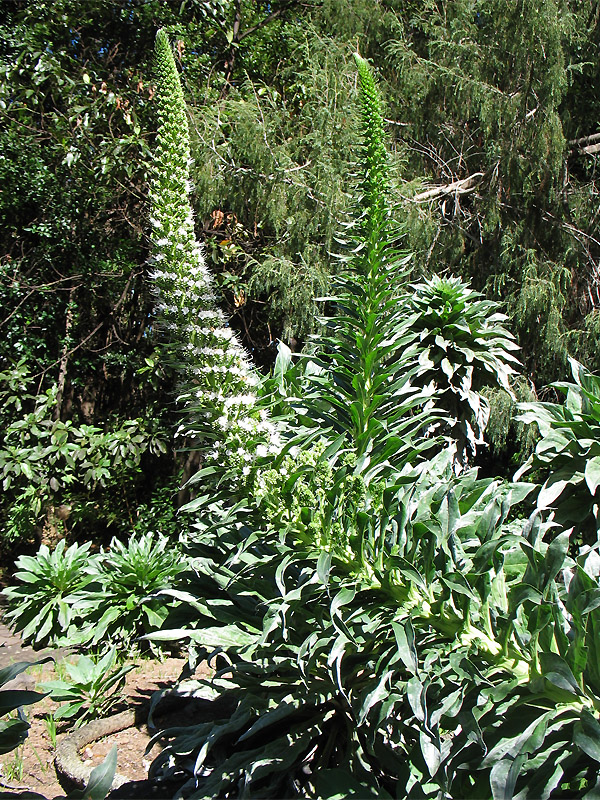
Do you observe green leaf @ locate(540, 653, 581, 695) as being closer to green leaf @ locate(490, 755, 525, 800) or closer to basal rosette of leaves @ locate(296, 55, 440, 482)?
green leaf @ locate(490, 755, 525, 800)

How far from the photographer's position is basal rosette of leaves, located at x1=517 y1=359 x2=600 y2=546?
220 centimetres

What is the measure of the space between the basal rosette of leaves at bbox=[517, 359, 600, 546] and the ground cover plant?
295 mm

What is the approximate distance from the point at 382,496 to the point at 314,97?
13.7 ft

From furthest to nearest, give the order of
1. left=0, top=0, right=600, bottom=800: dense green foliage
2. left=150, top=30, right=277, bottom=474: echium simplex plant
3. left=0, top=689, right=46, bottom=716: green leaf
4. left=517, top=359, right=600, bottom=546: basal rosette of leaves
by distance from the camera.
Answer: left=517, top=359, right=600, bottom=546: basal rosette of leaves, left=150, top=30, right=277, bottom=474: echium simplex plant, left=0, top=0, right=600, bottom=800: dense green foliage, left=0, top=689, right=46, bottom=716: green leaf

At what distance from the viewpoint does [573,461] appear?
2.29m

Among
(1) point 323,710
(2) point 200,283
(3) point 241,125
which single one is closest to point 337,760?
(1) point 323,710

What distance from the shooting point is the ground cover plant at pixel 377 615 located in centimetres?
139

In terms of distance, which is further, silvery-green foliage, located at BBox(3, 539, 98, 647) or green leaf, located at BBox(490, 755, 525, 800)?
silvery-green foliage, located at BBox(3, 539, 98, 647)

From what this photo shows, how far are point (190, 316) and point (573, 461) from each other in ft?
4.78

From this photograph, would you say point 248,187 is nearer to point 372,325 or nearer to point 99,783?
point 372,325

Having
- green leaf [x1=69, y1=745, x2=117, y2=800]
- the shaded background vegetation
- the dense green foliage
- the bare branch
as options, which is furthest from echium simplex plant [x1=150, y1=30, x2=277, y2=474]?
the bare branch

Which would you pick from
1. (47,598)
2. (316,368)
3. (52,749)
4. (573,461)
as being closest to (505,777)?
(573,461)

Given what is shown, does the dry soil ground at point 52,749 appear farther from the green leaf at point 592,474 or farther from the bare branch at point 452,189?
the bare branch at point 452,189

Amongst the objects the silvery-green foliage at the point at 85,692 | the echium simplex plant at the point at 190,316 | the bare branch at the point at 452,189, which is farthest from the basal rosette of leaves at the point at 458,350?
the bare branch at the point at 452,189
